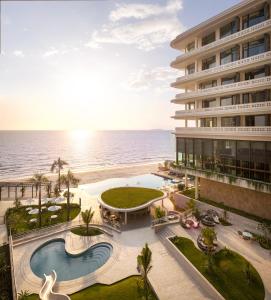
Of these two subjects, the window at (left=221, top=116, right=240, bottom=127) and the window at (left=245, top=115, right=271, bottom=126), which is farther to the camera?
the window at (left=221, top=116, right=240, bottom=127)

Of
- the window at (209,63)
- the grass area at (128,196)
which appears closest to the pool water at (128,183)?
the grass area at (128,196)

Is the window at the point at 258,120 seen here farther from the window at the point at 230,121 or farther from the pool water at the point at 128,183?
the pool water at the point at 128,183

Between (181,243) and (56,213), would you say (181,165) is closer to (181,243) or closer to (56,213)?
(181,243)

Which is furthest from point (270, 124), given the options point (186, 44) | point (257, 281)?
point (186, 44)

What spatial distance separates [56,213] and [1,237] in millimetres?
9976

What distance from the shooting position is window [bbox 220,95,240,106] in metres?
32.1

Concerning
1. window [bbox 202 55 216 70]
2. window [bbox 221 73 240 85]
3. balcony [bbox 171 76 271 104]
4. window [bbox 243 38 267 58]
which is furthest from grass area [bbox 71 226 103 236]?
window [bbox 243 38 267 58]

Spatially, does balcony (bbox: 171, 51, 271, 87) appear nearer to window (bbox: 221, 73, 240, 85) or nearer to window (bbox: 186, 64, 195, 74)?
window (bbox: 221, 73, 240, 85)

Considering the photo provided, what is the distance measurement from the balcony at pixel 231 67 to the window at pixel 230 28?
16.9 feet

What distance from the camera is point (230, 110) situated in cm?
3100

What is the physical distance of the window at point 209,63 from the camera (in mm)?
35438

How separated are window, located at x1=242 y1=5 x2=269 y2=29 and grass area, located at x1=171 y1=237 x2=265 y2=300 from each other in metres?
29.0

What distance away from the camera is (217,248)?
2489 cm

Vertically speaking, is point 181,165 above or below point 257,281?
above
